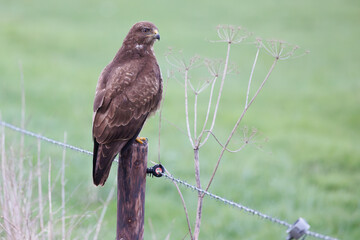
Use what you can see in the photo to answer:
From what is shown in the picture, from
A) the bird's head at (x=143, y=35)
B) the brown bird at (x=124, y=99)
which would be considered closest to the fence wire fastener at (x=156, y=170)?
the brown bird at (x=124, y=99)

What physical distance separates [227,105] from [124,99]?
8.15m

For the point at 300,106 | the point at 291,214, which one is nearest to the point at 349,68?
the point at 300,106

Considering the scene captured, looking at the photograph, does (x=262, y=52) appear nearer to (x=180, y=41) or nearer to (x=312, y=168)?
(x=180, y=41)

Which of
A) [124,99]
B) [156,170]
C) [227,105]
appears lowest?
[227,105]

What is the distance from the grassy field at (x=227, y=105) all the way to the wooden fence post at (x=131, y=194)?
0.82 m

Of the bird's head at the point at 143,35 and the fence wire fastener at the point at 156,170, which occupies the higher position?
the bird's head at the point at 143,35

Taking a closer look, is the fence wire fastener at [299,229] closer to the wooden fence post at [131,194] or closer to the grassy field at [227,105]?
the wooden fence post at [131,194]

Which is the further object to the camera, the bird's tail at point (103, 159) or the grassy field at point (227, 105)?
the grassy field at point (227, 105)

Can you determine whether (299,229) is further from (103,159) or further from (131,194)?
(103,159)

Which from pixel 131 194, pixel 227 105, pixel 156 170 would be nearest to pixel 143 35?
pixel 156 170

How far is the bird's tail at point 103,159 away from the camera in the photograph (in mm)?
3479

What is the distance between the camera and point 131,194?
3.21m

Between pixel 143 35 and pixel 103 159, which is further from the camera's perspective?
pixel 143 35

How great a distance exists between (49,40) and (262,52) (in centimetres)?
592
